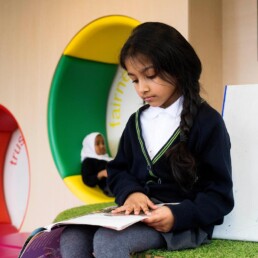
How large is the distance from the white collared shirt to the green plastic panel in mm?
1402

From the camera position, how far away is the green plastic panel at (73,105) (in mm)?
2611

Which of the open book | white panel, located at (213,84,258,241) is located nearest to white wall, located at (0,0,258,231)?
white panel, located at (213,84,258,241)

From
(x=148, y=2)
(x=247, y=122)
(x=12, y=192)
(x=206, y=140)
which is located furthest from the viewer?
(x=12, y=192)

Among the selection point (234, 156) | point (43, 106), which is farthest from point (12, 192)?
point (234, 156)

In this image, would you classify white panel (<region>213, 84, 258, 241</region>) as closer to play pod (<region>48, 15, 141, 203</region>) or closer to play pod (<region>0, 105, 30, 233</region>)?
play pod (<region>48, 15, 141, 203</region>)

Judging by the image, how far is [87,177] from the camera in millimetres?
2604

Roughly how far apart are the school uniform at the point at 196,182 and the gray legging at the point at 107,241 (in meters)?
0.05

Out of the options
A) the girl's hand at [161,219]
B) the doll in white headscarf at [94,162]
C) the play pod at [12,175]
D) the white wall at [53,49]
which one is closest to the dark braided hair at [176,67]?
the girl's hand at [161,219]

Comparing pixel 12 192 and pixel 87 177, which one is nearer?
pixel 87 177

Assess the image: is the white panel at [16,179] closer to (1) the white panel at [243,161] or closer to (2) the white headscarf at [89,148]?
(2) the white headscarf at [89,148]

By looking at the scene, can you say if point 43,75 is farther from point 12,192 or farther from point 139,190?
point 139,190

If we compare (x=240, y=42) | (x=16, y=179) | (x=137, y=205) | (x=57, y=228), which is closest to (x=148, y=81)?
(x=137, y=205)

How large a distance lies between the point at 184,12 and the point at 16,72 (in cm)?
119

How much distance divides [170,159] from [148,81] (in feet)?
0.65
